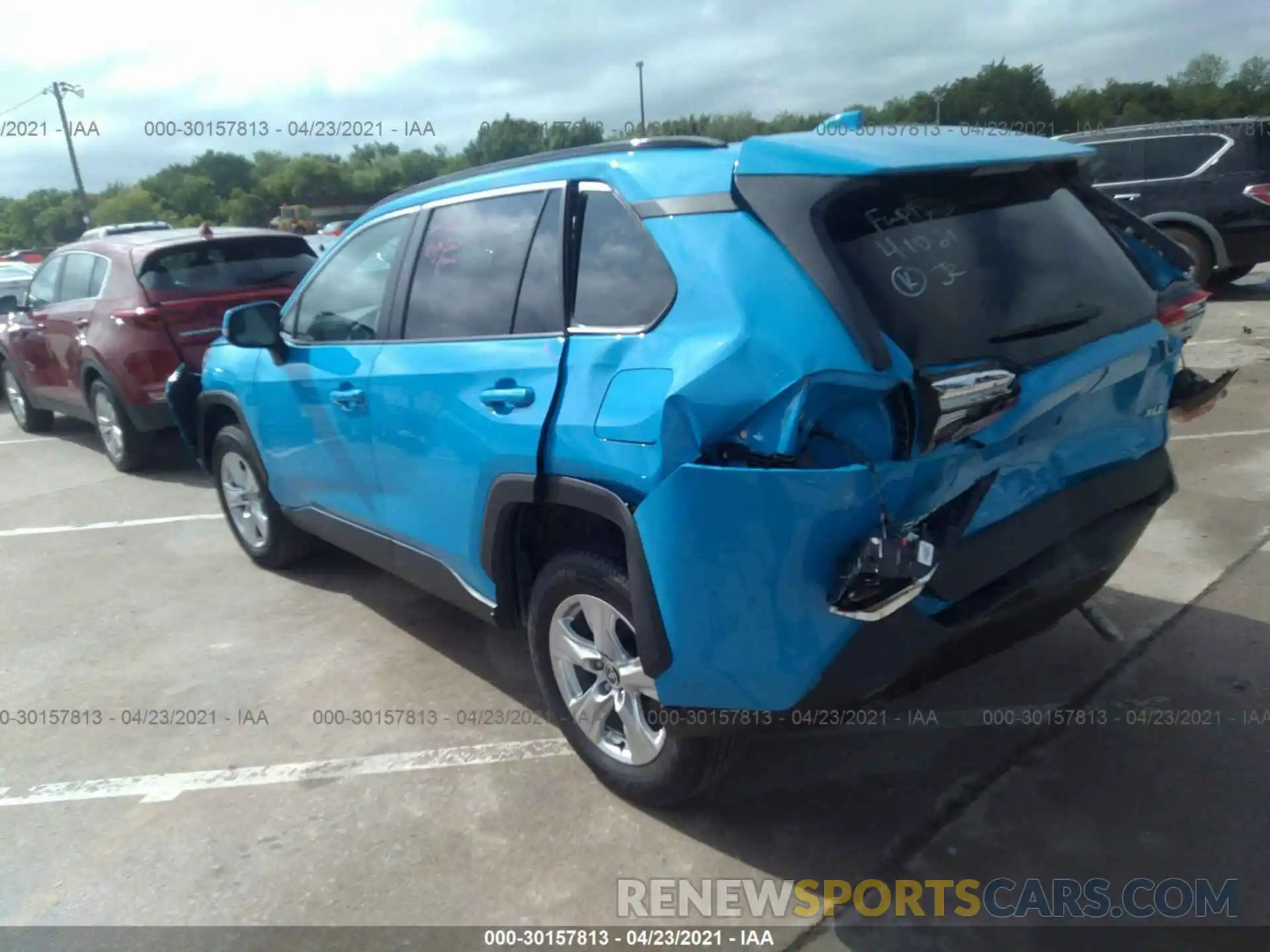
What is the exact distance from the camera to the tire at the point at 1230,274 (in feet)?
38.3

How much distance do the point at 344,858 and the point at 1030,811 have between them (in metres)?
1.99

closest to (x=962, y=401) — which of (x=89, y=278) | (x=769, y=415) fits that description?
(x=769, y=415)

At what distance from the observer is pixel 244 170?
1471 inches

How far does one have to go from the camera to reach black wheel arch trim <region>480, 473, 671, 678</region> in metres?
2.51

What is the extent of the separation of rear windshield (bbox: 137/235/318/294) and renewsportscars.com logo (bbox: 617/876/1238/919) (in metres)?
5.99

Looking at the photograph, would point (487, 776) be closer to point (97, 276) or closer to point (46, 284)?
point (97, 276)

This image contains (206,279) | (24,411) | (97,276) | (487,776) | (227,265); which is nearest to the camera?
(487,776)

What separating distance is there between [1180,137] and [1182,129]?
0.66 ft

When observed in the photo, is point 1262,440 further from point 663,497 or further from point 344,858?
point 344,858

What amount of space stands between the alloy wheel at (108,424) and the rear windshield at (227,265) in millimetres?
1059

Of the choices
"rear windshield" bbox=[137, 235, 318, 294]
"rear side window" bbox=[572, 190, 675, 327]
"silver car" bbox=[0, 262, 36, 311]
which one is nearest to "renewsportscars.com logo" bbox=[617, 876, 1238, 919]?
Answer: "rear side window" bbox=[572, 190, 675, 327]

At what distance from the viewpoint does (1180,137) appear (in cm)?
1108

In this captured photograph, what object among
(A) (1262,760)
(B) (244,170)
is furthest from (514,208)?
(B) (244,170)

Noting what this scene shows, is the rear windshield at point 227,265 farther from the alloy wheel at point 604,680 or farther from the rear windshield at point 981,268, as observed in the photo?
the rear windshield at point 981,268
